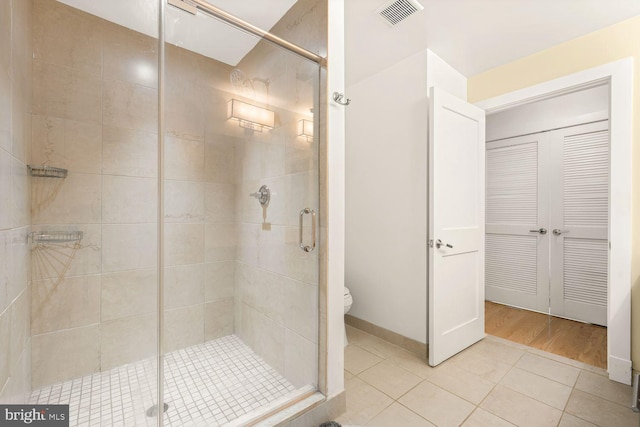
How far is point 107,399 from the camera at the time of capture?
1.31 m

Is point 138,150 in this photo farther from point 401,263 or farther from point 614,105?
point 614,105

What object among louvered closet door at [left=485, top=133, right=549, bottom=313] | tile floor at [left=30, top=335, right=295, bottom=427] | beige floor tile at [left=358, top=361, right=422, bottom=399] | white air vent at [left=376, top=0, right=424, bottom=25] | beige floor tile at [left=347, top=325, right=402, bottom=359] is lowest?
beige floor tile at [left=347, top=325, right=402, bottom=359]

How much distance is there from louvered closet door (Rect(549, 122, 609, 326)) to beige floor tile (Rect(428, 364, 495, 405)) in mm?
1877

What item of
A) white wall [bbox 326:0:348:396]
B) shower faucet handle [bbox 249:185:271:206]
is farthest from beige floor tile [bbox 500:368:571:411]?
shower faucet handle [bbox 249:185:271:206]

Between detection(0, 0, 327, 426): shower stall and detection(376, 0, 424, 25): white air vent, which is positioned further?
detection(376, 0, 424, 25): white air vent

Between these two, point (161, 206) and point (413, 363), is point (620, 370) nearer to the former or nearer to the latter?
point (413, 363)

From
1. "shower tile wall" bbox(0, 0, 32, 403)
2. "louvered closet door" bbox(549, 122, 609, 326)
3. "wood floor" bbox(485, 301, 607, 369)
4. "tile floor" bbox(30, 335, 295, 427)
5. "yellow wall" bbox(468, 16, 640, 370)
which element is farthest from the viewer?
"louvered closet door" bbox(549, 122, 609, 326)

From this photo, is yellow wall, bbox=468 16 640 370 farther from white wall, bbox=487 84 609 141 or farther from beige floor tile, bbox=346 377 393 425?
beige floor tile, bbox=346 377 393 425

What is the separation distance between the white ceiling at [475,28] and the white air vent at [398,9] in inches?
1.6

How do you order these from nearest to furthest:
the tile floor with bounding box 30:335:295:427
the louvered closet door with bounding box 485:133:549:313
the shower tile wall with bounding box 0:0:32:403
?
1. the shower tile wall with bounding box 0:0:32:403
2. the tile floor with bounding box 30:335:295:427
3. the louvered closet door with bounding box 485:133:549:313

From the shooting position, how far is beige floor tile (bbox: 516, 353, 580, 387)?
185 cm

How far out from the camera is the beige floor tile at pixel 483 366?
6.20 ft

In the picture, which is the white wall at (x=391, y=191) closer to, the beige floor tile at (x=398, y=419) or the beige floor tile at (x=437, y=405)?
the beige floor tile at (x=437, y=405)

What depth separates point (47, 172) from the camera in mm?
1356
